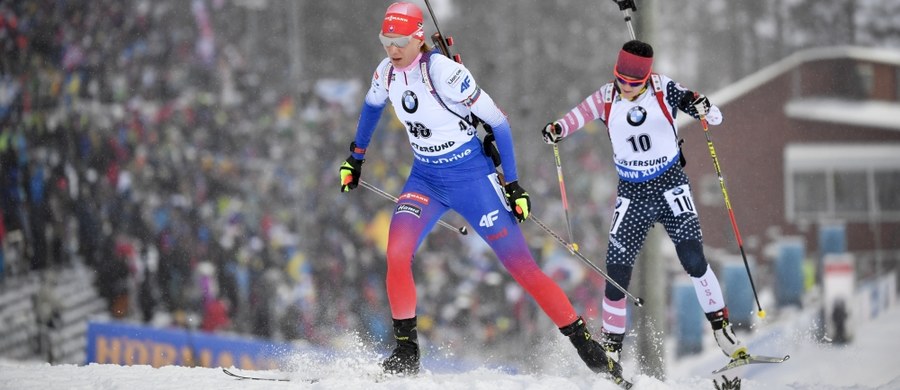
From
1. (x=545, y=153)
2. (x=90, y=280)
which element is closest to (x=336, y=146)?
(x=545, y=153)

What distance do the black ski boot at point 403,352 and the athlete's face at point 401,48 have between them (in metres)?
1.28

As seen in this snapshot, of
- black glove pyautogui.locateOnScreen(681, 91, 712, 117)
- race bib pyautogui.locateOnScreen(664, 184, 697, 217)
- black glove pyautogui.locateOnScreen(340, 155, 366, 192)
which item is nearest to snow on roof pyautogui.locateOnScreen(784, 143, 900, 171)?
race bib pyautogui.locateOnScreen(664, 184, 697, 217)

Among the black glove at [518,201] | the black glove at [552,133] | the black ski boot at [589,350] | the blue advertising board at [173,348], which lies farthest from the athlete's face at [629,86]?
the blue advertising board at [173,348]

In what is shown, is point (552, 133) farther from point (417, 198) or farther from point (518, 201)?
point (417, 198)

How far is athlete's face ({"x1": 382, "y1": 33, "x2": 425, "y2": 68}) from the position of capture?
4.59 meters

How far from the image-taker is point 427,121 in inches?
185

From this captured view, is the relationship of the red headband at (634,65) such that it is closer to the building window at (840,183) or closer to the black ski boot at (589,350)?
the black ski boot at (589,350)

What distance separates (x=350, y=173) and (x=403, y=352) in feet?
3.24

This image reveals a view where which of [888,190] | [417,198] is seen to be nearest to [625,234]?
[417,198]

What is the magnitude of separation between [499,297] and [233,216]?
3.85 m

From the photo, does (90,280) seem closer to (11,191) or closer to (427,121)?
(11,191)

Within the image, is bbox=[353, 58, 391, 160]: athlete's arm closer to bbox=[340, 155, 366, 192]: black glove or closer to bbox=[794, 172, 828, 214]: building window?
bbox=[340, 155, 366, 192]: black glove

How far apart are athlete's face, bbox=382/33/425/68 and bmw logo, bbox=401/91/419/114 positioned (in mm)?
140

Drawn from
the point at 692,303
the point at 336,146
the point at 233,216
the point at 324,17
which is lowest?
the point at 692,303
